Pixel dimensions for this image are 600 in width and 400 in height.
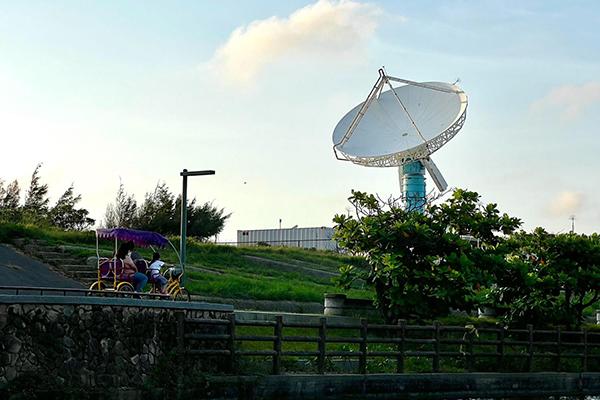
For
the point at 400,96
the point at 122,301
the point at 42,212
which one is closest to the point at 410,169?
the point at 400,96

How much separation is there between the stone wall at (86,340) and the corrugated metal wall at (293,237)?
46312mm

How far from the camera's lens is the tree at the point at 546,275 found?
29.4 metres

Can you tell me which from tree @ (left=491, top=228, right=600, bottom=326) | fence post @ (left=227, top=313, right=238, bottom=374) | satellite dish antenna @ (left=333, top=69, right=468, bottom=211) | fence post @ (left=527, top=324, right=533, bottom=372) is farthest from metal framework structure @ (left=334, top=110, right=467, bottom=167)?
fence post @ (left=227, top=313, right=238, bottom=374)

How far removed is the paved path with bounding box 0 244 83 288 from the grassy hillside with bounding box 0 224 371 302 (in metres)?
2.30

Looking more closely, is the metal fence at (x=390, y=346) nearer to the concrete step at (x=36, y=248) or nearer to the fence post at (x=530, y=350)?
the fence post at (x=530, y=350)

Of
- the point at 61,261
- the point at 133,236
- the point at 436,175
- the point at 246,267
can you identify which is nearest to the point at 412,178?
the point at 436,175

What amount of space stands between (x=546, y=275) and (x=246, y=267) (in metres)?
16.4

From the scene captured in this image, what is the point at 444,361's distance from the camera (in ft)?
84.8

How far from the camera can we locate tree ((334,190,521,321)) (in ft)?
90.1

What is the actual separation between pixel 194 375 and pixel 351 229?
10720mm

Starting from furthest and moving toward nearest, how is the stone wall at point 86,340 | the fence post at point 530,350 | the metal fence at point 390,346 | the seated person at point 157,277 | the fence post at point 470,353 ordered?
the fence post at point 530,350 → the fence post at point 470,353 → the seated person at point 157,277 → the metal fence at point 390,346 → the stone wall at point 86,340

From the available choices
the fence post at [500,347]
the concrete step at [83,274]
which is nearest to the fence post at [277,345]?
the fence post at [500,347]

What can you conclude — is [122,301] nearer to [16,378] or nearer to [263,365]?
[16,378]

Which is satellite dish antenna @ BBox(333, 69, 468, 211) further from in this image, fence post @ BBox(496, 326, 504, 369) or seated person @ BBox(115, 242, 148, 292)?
seated person @ BBox(115, 242, 148, 292)
